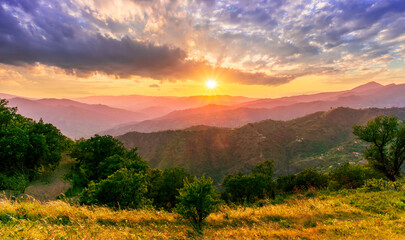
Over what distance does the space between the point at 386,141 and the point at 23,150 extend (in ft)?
172

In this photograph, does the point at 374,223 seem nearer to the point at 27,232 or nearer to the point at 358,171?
the point at 27,232

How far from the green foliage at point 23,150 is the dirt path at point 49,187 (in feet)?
3.53

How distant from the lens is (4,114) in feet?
73.8

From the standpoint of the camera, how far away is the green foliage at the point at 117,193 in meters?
13.1

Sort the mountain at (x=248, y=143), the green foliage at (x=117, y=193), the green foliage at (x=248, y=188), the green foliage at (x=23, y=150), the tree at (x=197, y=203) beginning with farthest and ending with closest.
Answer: the mountain at (x=248, y=143) → the green foliage at (x=248, y=188) → the green foliage at (x=23, y=150) → the green foliage at (x=117, y=193) → the tree at (x=197, y=203)

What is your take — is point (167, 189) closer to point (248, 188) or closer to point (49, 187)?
point (49, 187)

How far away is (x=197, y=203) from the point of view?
35.4 feet

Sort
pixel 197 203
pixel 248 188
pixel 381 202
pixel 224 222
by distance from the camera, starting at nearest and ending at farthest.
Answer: pixel 197 203
pixel 224 222
pixel 381 202
pixel 248 188

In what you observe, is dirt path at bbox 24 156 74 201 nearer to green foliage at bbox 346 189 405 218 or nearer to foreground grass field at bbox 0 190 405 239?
foreground grass field at bbox 0 190 405 239

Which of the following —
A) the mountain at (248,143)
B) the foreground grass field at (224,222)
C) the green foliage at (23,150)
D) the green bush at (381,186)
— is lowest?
the mountain at (248,143)

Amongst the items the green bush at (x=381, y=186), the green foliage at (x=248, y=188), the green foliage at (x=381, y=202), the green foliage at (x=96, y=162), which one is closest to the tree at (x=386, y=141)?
the green bush at (x=381, y=186)

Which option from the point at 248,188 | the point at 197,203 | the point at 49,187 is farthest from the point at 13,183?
the point at 248,188

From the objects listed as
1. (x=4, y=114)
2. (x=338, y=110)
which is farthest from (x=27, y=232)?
(x=338, y=110)

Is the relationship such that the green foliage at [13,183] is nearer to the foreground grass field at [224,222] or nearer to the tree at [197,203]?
the foreground grass field at [224,222]
